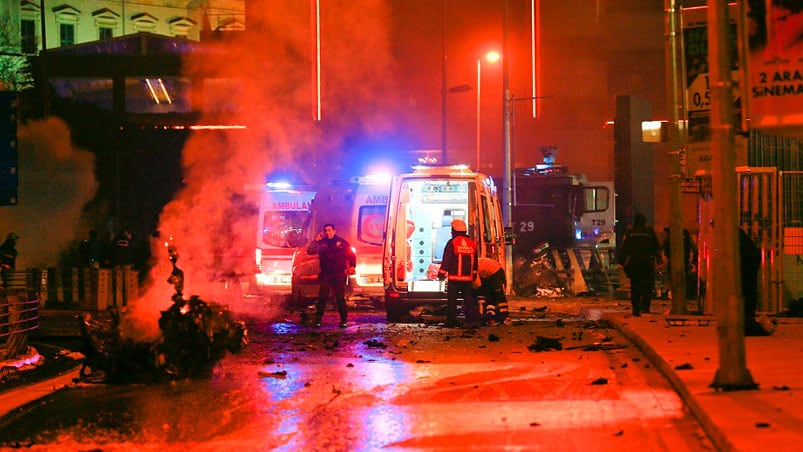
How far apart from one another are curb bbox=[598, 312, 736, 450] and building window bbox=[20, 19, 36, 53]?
213 feet

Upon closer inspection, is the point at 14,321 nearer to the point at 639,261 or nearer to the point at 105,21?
the point at 639,261

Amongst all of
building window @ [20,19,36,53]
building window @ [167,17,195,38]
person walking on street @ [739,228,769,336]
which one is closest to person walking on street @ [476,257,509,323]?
person walking on street @ [739,228,769,336]

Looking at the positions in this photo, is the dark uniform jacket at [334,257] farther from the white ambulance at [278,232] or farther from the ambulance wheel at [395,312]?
the white ambulance at [278,232]

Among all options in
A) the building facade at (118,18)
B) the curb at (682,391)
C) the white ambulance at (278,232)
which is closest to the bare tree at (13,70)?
the building facade at (118,18)

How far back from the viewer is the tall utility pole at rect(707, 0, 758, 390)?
8.30m

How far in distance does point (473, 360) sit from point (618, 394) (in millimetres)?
2805

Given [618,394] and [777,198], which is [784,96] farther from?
[777,198]

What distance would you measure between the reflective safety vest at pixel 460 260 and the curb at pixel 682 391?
247 cm

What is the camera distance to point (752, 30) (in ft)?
31.8

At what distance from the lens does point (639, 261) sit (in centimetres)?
1670

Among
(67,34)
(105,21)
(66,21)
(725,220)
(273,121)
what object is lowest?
(725,220)

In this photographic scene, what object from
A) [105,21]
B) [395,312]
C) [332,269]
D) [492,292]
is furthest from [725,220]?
[105,21]

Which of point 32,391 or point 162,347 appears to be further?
point 162,347

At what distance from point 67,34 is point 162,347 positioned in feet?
253
